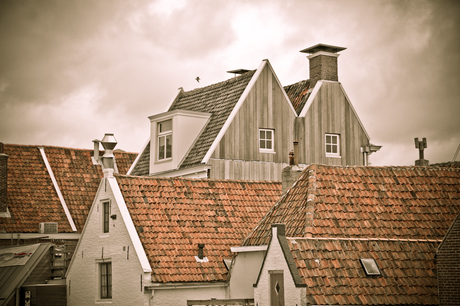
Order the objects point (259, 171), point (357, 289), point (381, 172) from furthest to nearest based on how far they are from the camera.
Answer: point (259, 171) < point (381, 172) < point (357, 289)

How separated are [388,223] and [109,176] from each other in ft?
29.4

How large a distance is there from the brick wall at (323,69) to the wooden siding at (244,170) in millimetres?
4598

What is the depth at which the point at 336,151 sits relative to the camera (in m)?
29.6

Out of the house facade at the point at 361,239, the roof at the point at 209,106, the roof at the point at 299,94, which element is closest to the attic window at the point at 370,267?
A: the house facade at the point at 361,239

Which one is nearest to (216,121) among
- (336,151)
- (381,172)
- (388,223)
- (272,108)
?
(272,108)

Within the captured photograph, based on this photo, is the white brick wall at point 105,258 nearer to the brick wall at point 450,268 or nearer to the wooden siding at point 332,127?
the brick wall at point 450,268

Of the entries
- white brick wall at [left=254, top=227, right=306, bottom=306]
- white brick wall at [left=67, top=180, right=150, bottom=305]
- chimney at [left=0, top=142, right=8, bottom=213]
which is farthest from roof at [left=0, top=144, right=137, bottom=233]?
white brick wall at [left=254, top=227, right=306, bottom=306]

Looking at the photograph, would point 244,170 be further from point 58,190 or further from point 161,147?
point 58,190

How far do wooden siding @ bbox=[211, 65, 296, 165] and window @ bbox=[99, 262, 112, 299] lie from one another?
7028mm

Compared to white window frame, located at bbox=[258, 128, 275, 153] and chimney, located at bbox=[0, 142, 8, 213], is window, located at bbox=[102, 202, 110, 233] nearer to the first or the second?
chimney, located at bbox=[0, 142, 8, 213]

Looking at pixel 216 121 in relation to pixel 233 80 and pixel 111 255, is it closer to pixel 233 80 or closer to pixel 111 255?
pixel 233 80

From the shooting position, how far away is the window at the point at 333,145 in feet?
96.8

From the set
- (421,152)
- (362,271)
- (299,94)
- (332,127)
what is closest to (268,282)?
(362,271)

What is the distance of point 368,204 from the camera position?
61.2 ft
